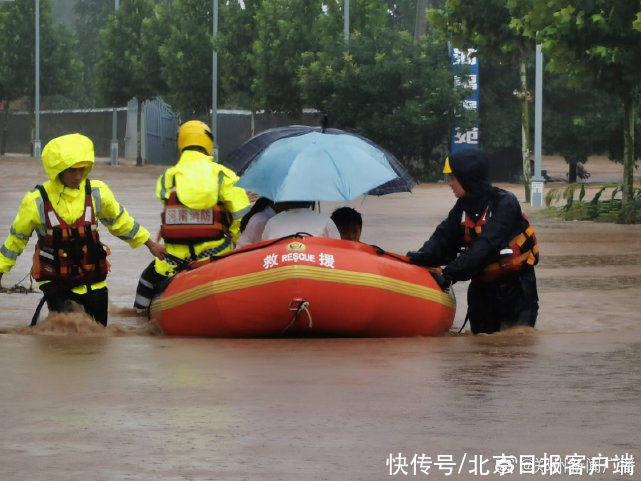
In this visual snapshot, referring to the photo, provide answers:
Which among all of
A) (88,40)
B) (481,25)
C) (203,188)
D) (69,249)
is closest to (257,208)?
(203,188)

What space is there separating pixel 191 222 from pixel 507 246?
2.39 metres

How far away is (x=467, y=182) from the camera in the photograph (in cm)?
1112

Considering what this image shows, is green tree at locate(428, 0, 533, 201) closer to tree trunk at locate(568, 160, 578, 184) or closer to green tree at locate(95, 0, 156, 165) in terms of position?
tree trunk at locate(568, 160, 578, 184)

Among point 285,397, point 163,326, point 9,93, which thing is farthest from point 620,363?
point 9,93

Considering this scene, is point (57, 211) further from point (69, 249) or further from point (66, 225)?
point (69, 249)

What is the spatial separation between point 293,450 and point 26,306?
28.5 ft

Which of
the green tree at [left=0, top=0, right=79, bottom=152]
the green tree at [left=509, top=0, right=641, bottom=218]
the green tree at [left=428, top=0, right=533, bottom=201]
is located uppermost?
the green tree at [left=0, top=0, right=79, bottom=152]

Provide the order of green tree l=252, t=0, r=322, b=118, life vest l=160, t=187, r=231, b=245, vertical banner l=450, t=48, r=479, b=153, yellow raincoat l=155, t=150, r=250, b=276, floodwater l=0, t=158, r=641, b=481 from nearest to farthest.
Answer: floodwater l=0, t=158, r=641, b=481, yellow raincoat l=155, t=150, r=250, b=276, life vest l=160, t=187, r=231, b=245, vertical banner l=450, t=48, r=479, b=153, green tree l=252, t=0, r=322, b=118

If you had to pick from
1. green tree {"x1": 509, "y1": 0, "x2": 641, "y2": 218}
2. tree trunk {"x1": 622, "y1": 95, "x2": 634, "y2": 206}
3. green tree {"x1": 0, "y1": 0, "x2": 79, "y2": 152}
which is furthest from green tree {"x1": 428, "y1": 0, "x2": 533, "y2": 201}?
green tree {"x1": 0, "y1": 0, "x2": 79, "y2": 152}

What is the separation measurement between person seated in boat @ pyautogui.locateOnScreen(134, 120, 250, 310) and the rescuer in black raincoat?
1460 millimetres

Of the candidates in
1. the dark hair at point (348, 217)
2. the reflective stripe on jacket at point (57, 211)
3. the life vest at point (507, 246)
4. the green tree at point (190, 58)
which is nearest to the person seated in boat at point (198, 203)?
the dark hair at point (348, 217)

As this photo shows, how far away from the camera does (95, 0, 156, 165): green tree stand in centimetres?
6372

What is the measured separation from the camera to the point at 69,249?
10.9 m

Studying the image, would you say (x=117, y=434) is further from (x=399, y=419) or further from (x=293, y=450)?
(x=399, y=419)
